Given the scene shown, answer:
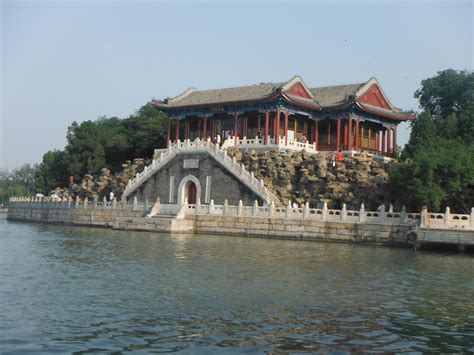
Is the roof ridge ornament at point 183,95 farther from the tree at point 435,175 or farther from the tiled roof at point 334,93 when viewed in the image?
the tree at point 435,175

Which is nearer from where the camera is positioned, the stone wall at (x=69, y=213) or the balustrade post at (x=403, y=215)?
the balustrade post at (x=403, y=215)

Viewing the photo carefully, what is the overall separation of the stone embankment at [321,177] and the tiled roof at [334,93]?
459cm

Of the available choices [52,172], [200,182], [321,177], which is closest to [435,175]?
[321,177]

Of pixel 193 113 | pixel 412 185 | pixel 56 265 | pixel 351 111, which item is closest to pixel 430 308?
pixel 56 265

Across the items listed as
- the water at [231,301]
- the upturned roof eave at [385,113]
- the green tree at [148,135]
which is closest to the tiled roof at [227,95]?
the upturned roof eave at [385,113]

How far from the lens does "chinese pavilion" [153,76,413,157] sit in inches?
1471

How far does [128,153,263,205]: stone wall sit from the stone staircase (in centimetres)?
20

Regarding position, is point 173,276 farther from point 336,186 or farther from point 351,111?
point 351,111

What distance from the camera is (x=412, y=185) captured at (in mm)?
26641

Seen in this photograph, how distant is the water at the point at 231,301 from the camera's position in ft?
33.7

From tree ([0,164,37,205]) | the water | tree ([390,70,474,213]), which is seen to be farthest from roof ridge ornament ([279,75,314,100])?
tree ([0,164,37,205])

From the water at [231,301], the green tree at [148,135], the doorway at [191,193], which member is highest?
the green tree at [148,135]

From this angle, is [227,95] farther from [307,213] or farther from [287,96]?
[307,213]

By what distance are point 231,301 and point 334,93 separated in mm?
28504
